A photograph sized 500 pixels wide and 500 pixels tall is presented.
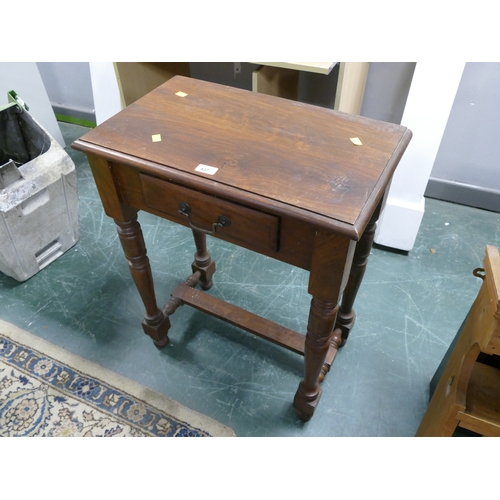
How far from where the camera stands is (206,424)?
1319mm

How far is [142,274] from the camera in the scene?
130 cm

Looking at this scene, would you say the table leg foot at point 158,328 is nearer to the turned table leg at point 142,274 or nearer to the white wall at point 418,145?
the turned table leg at point 142,274

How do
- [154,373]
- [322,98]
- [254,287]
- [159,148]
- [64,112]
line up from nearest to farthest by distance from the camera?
[159,148] → [154,373] → [254,287] → [322,98] → [64,112]

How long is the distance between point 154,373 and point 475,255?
1.46 metres

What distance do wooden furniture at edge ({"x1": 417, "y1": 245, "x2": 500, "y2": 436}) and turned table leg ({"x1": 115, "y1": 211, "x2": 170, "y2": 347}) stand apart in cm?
90

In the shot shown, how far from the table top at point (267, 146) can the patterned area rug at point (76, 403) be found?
830 mm

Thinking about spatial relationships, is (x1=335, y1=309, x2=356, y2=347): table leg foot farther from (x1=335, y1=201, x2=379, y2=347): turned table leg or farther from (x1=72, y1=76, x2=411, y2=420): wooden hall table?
(x1=72, y1=76, x2=411, y2=420): wooden hall table

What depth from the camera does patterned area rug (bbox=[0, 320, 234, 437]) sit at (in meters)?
1.31

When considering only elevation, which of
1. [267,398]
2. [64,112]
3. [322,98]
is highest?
[322,98]

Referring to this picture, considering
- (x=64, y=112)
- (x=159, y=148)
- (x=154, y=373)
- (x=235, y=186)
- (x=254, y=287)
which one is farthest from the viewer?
(x=64, y=112)

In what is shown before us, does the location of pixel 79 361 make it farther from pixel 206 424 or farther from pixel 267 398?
pixel 267 398

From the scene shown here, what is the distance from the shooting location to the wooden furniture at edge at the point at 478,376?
0.84 metres

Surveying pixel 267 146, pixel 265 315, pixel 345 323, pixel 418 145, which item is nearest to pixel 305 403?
pixel 345 323

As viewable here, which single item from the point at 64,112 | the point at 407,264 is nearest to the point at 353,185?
the point at 407,264
